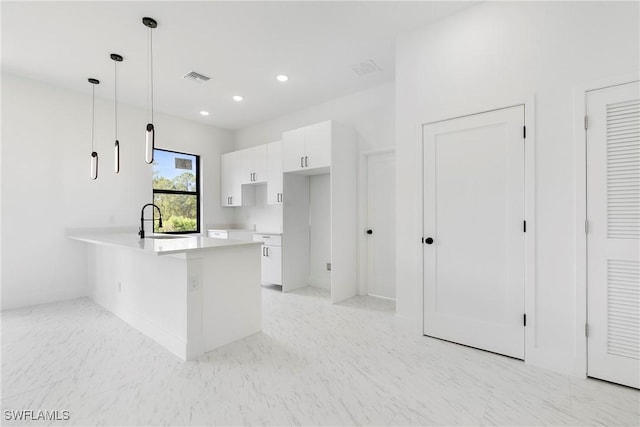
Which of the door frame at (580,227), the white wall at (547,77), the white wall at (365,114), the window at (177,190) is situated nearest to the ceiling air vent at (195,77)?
the white wall at (365,114)

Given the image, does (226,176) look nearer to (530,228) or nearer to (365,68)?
(365,68)

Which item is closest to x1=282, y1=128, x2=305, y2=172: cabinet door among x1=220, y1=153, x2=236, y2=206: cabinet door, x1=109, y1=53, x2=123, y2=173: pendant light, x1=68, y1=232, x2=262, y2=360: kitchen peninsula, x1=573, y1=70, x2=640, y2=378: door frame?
x1=220, y1=153, x2=236, y2=206: cabinet door

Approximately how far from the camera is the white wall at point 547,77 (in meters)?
2.05

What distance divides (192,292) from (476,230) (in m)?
2.44

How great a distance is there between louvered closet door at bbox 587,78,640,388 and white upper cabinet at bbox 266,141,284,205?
12.1ft

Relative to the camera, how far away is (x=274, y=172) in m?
4.88

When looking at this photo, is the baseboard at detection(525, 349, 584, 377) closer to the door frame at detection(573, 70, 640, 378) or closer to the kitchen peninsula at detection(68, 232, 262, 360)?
the door frame at detection(573, 70, 640, 378)

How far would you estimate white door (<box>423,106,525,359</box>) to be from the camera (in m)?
2.37

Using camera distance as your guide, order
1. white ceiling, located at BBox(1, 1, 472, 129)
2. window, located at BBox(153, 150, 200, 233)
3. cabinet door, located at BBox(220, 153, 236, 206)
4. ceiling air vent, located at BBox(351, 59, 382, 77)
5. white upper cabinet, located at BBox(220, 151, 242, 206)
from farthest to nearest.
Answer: cabinet door, located at BBox(220, 153, 236, 206)
white upper cabinet, located at BBox(220, 151, 242, 206)
window, located at BBox(153, 150, 200, 233)
ceiling air vent, located at BBox(351, 59, 382, 77)
white ceiling, located at BBox(1, 1, 472, 129)

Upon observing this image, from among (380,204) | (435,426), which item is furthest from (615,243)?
(380,204)

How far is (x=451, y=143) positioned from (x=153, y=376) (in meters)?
3.05

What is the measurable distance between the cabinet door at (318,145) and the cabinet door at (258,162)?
3.56ft

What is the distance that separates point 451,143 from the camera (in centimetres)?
267

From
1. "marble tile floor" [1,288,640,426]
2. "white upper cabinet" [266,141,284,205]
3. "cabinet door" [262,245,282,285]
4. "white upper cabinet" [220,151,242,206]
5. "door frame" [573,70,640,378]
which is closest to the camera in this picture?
"marble tile floor" [1,288,640,426]
